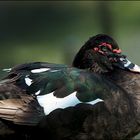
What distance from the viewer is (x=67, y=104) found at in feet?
22.7

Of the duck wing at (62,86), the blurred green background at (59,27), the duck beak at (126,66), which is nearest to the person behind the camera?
the duck wing at (62,86)

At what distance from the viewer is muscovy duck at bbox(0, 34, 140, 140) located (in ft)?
22.4

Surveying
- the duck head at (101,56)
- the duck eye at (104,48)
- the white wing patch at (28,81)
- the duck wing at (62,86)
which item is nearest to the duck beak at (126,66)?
the duck head at (101,56)

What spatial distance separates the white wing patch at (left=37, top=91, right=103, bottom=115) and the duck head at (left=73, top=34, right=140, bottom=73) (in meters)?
0.75

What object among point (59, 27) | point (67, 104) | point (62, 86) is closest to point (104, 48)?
point (62, 86)

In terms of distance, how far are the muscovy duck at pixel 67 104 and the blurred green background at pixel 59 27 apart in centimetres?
461

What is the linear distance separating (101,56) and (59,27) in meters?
7.91

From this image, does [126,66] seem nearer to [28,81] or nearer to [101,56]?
[101,56]

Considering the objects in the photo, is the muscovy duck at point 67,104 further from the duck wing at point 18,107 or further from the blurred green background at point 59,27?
the blurred green background at point 59,27

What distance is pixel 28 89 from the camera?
22.8ft

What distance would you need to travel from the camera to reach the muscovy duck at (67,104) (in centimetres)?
683

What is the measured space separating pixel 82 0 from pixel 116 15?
5.82 ft

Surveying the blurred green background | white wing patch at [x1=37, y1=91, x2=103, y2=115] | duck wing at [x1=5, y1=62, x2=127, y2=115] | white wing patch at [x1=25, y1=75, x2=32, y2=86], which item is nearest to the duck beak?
duck wing at [x1=5, y1=62, x2=127, y2=115]

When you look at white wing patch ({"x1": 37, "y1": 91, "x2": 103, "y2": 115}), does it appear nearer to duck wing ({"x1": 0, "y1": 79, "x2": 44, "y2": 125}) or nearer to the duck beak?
duck wing ({"x1": 0, "y1": 79, "x2": 44, "y2": 125})
